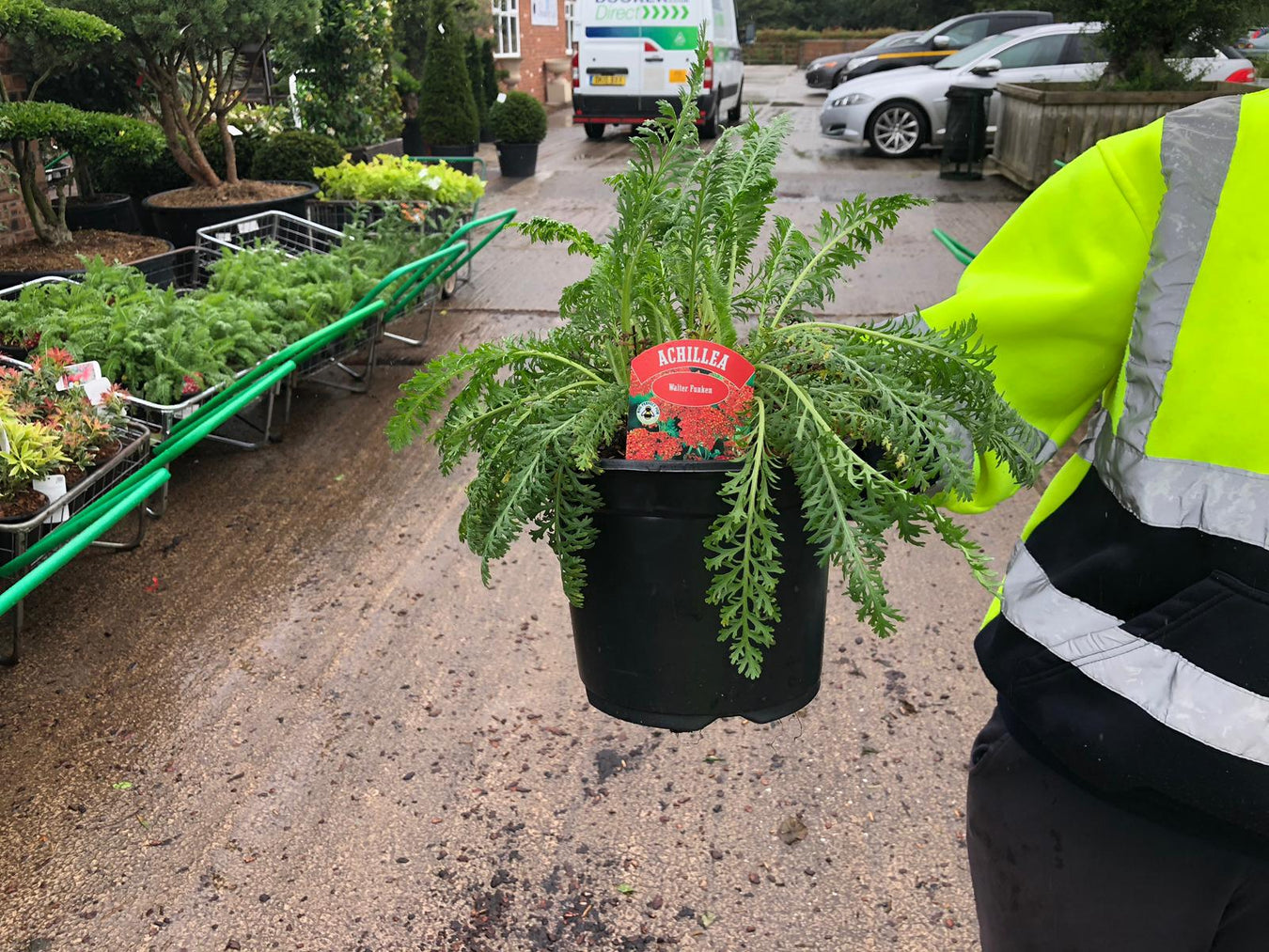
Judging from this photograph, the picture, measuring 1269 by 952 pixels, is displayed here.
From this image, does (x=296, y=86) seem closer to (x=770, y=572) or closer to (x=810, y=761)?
(x=810, y=761)

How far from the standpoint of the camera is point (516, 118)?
12.0 m

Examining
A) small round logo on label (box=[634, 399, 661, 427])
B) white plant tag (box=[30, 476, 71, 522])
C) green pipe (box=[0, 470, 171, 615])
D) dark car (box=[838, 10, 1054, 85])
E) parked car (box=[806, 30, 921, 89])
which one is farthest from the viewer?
parked car (box=[806, 30, 921, 89])

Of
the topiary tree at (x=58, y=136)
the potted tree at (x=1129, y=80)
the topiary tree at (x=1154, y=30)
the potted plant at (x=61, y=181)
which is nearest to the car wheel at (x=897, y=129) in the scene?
the potted tree at (x=1129, y=80)

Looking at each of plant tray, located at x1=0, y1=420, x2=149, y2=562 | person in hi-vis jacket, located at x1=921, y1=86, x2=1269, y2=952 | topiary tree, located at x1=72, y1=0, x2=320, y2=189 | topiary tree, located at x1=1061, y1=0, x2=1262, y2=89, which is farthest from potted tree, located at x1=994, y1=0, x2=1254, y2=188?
person in hi-vis jacket, located at x1=921, y1=86, x2=1269, y2=952

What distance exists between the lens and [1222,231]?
119cm

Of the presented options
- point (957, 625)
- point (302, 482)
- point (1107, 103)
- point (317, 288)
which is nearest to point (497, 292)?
point (317, 288)

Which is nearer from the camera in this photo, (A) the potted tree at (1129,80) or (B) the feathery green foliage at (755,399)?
(B) the feathery green foliage at (755,399)

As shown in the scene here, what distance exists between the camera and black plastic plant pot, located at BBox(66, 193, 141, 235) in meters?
7.02

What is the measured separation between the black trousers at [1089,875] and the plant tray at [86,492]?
2.65 meters

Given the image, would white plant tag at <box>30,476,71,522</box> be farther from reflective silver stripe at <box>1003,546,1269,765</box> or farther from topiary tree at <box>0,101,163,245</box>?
reflective silver stripe at <box>1003,546,1269,765</box>

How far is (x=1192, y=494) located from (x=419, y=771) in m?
2.16

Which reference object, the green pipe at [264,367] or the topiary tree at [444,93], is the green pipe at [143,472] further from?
the topiary tree at [444,93]

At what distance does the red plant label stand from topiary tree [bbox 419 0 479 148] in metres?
10.8

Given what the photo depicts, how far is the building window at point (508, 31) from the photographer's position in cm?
2020
